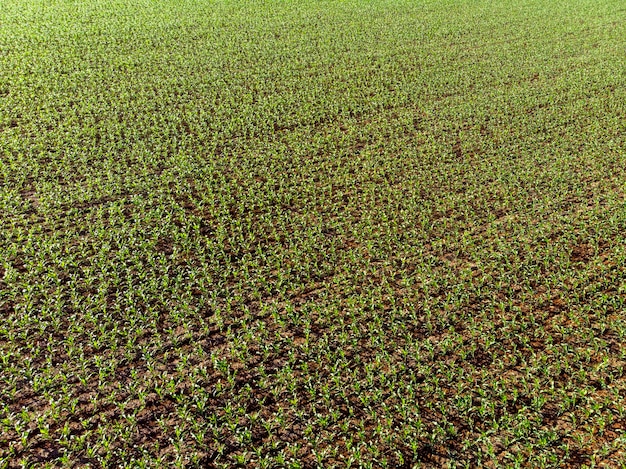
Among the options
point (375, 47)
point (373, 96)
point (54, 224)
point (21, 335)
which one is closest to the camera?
point (21, 335)

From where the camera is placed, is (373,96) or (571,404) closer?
(571,404)

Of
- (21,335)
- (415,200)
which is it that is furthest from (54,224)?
(415,200)

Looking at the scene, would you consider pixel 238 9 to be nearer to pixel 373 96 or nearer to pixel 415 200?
pixel 373 96

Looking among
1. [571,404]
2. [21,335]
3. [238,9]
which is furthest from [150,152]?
[238,9]

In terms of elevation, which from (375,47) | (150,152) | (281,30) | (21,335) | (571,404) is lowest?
(571,404)

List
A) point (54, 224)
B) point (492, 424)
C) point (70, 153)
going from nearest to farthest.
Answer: point (492, 424) < point (54, 224) < point (70, 153)

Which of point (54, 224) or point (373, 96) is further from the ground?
point (373, 96)

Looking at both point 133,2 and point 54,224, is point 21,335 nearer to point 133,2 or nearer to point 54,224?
point 54,224
